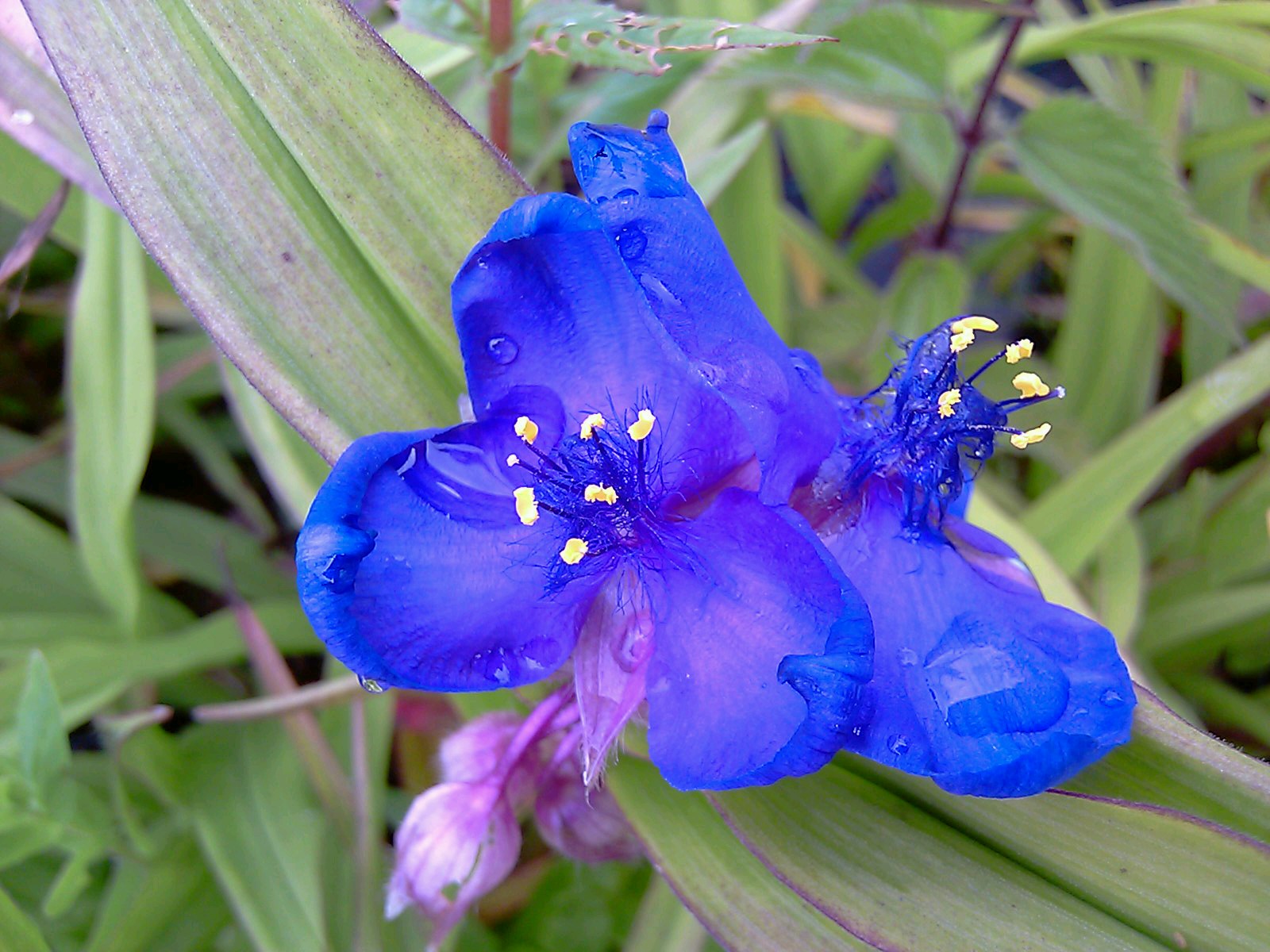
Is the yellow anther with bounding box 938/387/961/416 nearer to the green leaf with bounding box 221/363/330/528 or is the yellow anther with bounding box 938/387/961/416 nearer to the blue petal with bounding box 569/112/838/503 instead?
the blue petal with bounding box 569/112/838/503

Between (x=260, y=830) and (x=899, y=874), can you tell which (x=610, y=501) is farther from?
(x=260, y=830)

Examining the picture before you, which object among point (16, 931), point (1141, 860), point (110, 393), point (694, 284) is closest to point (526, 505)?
point (694, 284)

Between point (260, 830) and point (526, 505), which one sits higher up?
point (526, 505)

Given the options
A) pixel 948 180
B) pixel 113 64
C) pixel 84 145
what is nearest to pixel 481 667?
pixel 113 64

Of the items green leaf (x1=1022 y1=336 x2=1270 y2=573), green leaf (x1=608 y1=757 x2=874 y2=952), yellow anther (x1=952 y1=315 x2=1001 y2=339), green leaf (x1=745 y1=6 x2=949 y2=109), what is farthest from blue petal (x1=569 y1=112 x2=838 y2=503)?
green leaf (x1=1022 y1=336 x2=1270 y2=573)

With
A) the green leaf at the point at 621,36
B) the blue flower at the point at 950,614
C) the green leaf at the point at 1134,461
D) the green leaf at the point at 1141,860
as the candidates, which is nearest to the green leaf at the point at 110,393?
the green leaf at the point at 621,36
